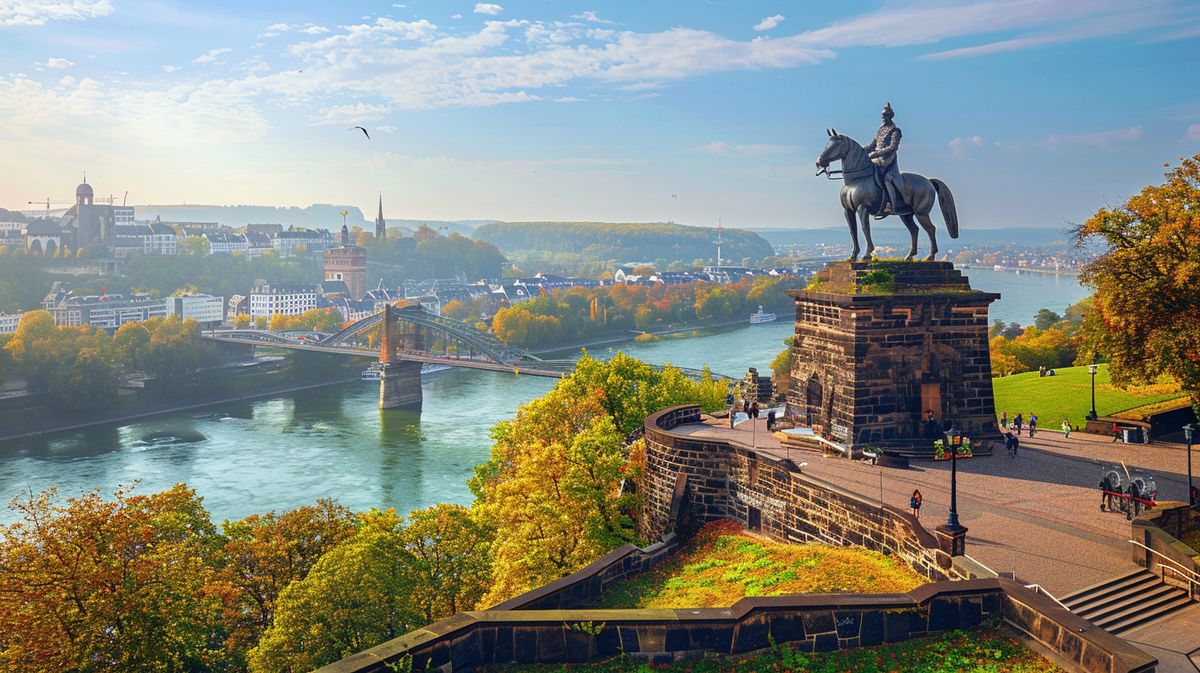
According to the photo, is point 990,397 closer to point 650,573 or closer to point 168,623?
point 650,573

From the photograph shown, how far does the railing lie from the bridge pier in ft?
245

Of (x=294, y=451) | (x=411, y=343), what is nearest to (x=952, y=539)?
(x=294, y=451)

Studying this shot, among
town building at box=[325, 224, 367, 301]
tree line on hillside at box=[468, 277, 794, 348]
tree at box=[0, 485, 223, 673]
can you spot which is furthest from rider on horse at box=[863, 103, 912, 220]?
town building at box=[325, 224, 367, 301]

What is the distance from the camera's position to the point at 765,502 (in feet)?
71.2

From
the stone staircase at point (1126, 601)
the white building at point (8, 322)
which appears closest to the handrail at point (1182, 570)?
the stone staircase at point (1126, 601)

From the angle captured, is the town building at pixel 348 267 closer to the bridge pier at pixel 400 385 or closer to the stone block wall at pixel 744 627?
the bridge pier at pixel 400 385

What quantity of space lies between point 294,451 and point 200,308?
89.7m

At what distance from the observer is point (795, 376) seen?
88.7 feet

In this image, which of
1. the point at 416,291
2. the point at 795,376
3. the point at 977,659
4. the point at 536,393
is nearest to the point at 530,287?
the point at 416,291

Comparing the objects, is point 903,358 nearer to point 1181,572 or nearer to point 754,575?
point 754,575

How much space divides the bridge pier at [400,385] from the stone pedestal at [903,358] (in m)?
65.5

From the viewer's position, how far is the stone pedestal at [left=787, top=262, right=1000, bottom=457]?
77.4ft

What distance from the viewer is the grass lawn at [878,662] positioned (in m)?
12.4

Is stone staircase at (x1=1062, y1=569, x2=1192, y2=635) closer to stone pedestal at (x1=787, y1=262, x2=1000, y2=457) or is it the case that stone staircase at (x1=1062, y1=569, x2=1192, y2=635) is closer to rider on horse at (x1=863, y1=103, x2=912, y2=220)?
stone pedestal at (x1=787, y1=262, x2=1000, y2=457)
